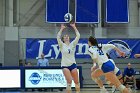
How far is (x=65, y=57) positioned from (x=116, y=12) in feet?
48.4

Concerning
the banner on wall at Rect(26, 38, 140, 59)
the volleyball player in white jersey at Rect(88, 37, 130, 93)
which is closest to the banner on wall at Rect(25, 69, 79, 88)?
the banner on wall at Rect(26, 38, 140, 59)

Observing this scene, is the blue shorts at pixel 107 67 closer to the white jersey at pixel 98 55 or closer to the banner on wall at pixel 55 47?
the white jersey at pixel 98 55

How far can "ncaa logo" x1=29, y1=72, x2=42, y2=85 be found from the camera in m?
17.9

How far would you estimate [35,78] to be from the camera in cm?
1798

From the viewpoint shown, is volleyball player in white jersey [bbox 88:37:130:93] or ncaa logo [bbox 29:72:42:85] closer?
volleyball player in white jersey [bbox 88:37:130:93]

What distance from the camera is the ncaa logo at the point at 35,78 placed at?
17906 millimetres

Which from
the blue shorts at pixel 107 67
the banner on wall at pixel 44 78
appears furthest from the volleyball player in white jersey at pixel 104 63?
the banner on wall at pixel 44 78

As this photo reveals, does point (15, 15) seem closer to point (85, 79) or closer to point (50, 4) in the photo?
point (50, 4)

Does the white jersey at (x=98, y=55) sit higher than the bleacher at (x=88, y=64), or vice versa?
the white jersey at (x=98, y=55)

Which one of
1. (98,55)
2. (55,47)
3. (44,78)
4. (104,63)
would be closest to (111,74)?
(104,63)

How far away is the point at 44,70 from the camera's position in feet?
59.7

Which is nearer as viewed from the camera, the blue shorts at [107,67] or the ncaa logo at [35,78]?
the blue shorts at [107,67]

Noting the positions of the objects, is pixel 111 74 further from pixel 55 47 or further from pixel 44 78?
pixel 55 47

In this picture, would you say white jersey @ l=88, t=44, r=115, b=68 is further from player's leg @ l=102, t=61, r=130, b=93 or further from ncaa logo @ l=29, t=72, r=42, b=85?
ncaa logo @ l=29, t=72, r=42, b=85
